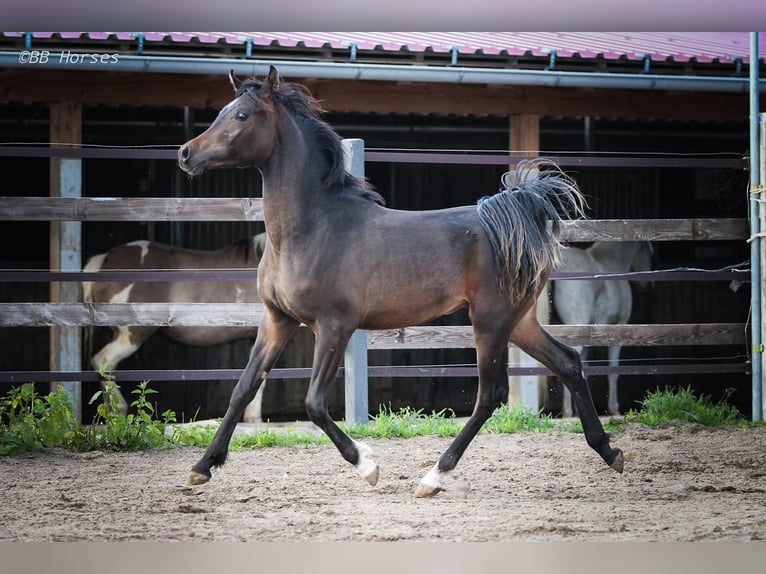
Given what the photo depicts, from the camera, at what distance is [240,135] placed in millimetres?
4066

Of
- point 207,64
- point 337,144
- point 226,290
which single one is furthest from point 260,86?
point 226,290

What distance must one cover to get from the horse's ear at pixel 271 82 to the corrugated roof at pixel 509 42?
156cm

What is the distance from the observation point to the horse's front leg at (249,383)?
4090mm

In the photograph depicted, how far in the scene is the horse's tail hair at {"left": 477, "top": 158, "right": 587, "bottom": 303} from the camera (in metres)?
4.21

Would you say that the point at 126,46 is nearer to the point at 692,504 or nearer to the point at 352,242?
the point at 352,242

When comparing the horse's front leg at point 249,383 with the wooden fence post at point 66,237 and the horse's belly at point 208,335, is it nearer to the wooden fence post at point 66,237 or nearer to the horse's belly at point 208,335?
the wooden fence post at point 66,237

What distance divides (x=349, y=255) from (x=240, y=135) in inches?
27.1

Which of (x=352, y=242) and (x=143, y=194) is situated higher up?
(x=143, y=194)

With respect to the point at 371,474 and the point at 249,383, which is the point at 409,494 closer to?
the point at 371,474

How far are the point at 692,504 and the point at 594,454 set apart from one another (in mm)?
1009

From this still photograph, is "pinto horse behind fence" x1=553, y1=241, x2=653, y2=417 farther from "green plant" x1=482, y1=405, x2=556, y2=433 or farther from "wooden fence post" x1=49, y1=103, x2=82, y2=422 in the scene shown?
"wooden fence post" x1=49, y1=103, x2=82, y2=422

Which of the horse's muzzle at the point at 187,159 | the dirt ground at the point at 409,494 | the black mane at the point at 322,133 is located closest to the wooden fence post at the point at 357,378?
the dirt ground at the point at 409,494

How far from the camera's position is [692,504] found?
4.00 metres

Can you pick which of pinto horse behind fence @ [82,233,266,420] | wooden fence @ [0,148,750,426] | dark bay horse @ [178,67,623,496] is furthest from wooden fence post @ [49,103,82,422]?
dark bay horse @ [178,67,623,496]
